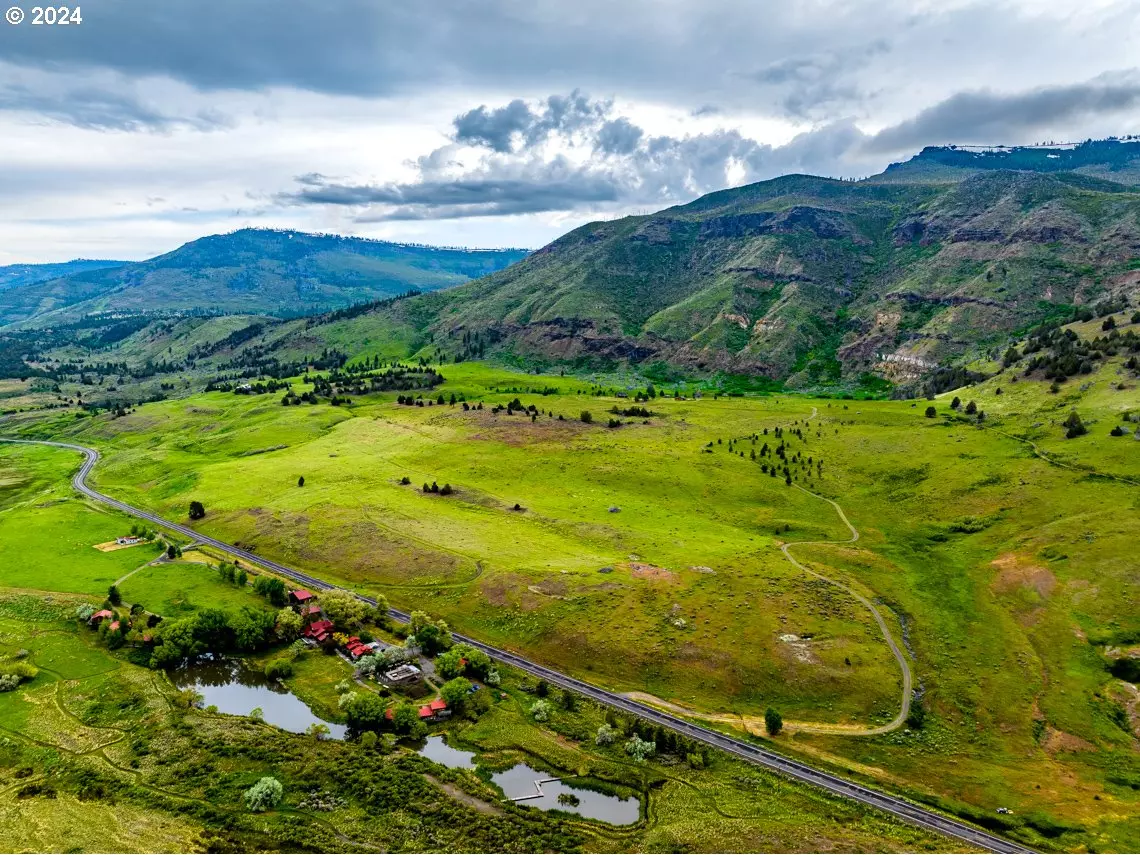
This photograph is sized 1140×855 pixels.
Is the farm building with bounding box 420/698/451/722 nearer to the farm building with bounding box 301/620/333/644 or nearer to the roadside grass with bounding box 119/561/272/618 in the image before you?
the farm building with bounding box 301/620/333/644

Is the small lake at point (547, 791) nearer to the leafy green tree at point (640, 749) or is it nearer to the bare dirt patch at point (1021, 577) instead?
the leafy green tree at point (640, 749)

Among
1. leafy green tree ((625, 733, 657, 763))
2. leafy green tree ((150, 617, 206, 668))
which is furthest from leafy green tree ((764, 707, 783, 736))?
leafy green tree ((150, 617, 206, 668))

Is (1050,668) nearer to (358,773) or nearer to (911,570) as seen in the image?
(911,570)

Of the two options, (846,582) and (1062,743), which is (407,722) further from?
(1062,743)

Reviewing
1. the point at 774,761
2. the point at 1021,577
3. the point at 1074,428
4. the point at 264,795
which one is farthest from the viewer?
the point at 1074,428

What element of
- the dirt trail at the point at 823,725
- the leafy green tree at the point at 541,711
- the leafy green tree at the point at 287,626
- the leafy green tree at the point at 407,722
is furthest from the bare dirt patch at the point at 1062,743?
the leafy green tree at the point at 287,626

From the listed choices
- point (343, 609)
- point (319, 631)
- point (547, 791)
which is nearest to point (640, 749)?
point (547, 791)
